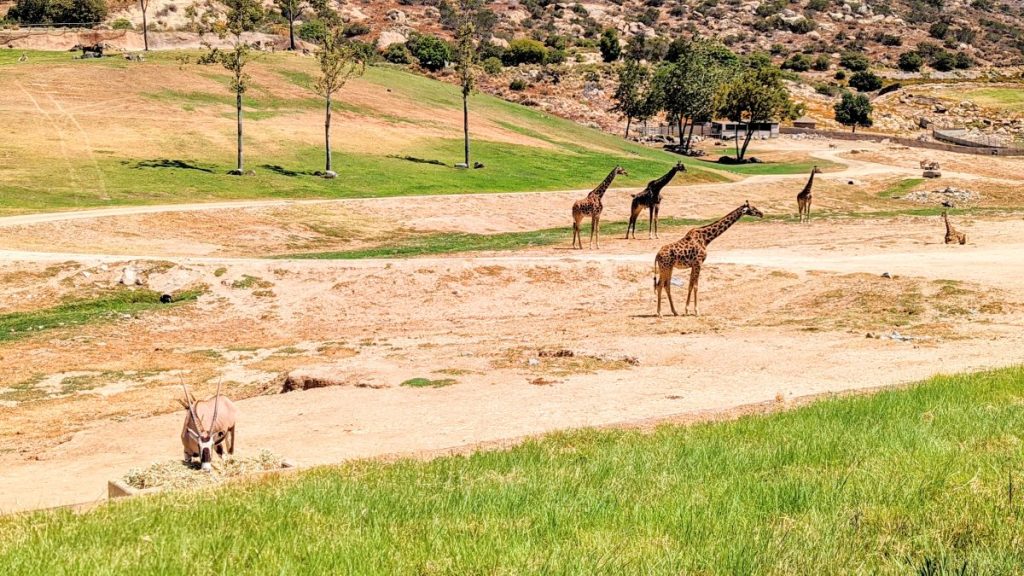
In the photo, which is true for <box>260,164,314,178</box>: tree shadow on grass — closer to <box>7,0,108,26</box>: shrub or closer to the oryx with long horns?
the oryx with long horns

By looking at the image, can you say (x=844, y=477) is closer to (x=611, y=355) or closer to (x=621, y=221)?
(x=611, y=355)

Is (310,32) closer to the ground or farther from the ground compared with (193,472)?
farther from the ground

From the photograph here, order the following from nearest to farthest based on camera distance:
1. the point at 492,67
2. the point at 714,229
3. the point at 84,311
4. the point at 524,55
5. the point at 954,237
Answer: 1. the point at 84,311
2. the point at 714,229
3. the point at 954,237
4. the point at 492,67
5. the point at 524,55

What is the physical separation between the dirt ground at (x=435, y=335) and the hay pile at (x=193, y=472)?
77.7 inches

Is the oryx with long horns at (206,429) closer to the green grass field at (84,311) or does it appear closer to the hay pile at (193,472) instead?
the hay pile at (193,472)

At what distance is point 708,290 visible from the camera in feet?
133

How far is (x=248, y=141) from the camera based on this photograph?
83938 millimetres

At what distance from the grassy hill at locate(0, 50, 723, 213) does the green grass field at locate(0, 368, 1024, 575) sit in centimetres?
5226

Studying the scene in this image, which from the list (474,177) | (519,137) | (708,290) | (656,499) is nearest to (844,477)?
(656,499)

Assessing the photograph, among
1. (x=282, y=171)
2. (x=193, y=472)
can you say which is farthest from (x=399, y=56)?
(x=193, y=472)

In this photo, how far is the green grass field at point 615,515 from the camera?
762cm

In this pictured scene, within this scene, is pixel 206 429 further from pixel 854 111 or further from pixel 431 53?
pixel 854 111

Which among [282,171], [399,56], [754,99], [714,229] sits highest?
[399,56]

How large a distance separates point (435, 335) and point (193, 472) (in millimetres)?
19812
